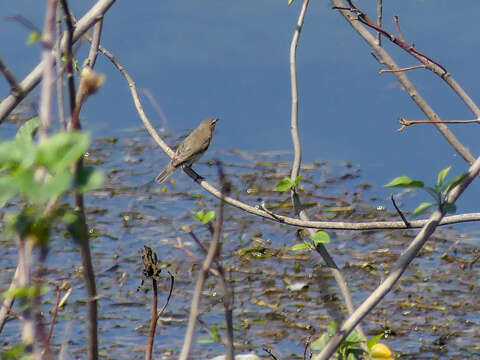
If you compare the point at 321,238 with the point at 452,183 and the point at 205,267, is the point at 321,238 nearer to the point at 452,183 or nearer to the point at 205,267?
the point at 452,183

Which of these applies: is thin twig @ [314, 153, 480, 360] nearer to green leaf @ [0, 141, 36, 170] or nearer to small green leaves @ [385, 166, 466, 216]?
small green leaves @ [385, 166, 466, 216]

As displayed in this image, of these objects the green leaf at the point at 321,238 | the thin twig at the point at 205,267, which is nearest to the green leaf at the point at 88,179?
the thin twig at the point at 205,267

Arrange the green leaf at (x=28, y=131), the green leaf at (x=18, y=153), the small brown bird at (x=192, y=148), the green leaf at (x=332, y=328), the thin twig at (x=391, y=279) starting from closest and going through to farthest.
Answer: the green leaf at (x=18, y=153) → the green leaf at (x=28, y=131) → the thin twig at (x=391, y=279) → the green leaf at (x=332, y=328) → the small brown bird at (x=192, y=148)

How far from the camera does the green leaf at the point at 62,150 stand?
1.09m

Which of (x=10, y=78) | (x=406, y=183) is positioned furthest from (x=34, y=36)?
(x=406, y=183)

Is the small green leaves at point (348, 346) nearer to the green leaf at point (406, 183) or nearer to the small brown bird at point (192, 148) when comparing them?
the green leaf at point (406, 183)

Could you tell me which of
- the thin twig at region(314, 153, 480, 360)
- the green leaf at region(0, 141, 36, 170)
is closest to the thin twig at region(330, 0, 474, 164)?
the thin twig at region(314, 153, 480, 360)

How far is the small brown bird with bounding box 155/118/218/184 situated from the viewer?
6352 mm

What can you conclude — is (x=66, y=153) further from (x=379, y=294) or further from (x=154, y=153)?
(x=154, y=153)

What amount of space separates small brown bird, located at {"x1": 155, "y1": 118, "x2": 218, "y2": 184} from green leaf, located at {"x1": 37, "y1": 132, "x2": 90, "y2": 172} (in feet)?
16.2

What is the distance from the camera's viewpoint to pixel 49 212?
117 cm

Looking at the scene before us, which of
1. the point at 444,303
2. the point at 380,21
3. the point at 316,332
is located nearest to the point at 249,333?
the point at 316,332

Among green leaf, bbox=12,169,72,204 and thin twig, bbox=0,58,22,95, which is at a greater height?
thin twig, bbox=0,58,22,95

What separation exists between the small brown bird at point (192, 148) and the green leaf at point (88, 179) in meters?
4.99
